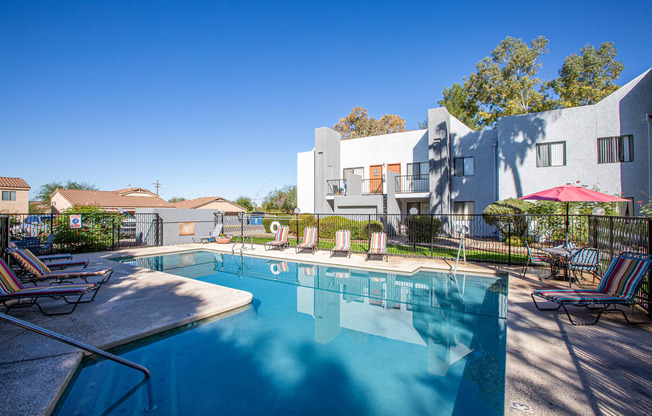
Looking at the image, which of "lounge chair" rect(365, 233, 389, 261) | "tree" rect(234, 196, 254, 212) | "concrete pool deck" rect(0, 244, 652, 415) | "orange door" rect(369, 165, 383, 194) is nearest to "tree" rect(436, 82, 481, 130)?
"orange door" rect(369, 165, 383, 194)

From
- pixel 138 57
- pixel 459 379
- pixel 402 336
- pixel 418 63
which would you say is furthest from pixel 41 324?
pixel 418 63

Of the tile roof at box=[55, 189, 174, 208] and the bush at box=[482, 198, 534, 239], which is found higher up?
the tile roof at box=[55, 189, 174, 208]

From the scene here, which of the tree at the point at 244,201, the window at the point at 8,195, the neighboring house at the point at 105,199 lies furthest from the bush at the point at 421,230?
the window at the point at 8,195

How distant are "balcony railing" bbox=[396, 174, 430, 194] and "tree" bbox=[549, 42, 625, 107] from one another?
16996 mm

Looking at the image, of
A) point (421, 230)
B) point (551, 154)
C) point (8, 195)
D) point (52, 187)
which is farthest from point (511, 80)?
point (52, 187)

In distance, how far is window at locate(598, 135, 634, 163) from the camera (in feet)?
46.0

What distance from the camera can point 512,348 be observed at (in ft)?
13.7

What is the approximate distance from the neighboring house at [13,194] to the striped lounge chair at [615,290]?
50.6 metres

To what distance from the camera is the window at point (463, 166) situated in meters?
18.9

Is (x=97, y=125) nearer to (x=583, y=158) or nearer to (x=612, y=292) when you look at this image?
(x=612, y=292)

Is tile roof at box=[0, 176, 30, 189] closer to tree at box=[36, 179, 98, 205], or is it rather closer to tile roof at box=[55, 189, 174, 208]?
tile roof at box=[55, 189, 174, 208]

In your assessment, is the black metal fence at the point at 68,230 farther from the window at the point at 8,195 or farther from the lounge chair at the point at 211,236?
the window at the point at 8,195

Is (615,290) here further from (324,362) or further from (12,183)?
(12,183)

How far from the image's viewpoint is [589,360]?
3.75m
